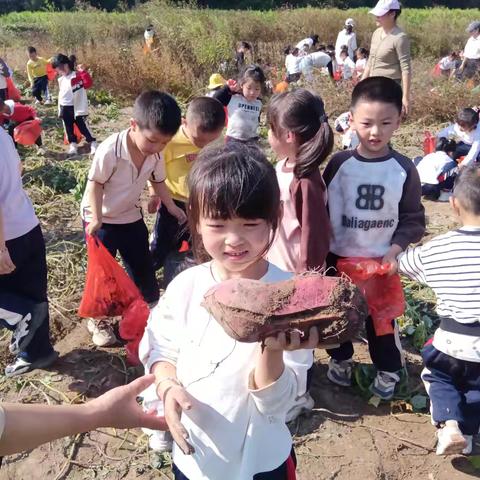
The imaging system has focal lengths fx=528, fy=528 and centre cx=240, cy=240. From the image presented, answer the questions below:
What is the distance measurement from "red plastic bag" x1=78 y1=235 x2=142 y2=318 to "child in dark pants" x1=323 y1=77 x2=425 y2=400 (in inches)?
47.9

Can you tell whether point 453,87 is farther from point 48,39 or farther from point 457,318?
point 48,39

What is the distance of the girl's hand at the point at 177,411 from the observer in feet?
4.01

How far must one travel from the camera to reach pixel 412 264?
243cm

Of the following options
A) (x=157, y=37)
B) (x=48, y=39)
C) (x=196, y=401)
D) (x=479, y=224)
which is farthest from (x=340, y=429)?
(x=48, y=39)

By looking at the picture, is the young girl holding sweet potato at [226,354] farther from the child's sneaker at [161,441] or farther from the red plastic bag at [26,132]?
the red plastic bag at [26,132]

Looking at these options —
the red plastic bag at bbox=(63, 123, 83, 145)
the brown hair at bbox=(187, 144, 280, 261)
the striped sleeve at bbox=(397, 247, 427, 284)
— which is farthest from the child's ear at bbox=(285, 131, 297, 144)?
the red plastic bag at bbox=(63, 123, 83, 145)

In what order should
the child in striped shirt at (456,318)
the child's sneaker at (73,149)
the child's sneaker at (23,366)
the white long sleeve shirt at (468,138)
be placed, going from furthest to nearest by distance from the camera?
the child's sneaker at (73,149)
the white long sleeve shirt at (468,138)
the child's sneaker at (23,366)
the child in striped shirt at (456,318)

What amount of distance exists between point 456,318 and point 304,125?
1.09 metres

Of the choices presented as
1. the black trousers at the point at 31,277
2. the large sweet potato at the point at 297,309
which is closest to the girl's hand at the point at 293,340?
the large sweet potato at the point at 297,309

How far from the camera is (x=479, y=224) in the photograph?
2293mm

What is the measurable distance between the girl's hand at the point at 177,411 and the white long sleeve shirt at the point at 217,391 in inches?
3.5

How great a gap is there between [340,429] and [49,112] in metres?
Answer: 8.92

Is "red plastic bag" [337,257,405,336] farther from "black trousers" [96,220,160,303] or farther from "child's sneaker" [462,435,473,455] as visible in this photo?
"black trousers" [96,220,160,303]

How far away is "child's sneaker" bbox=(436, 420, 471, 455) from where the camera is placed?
7.63 feet
